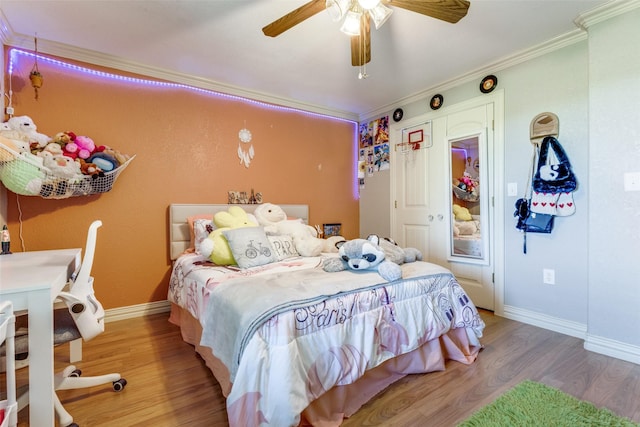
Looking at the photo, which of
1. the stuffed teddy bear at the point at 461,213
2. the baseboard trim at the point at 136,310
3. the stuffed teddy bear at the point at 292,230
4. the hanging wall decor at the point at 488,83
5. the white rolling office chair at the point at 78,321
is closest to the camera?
Result: the white rolling office chair at the point at 78,321

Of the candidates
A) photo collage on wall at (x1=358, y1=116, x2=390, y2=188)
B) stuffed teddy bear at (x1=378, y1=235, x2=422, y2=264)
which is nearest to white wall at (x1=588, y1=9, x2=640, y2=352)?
stuffed teddy bear at (x1=378, y1=235, x2=422, y2=264)

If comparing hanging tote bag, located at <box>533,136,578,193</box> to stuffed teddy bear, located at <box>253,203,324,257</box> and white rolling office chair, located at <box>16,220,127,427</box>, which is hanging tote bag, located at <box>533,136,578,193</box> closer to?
stuffed teddy bear, located at <box>253,203,324,257</box>

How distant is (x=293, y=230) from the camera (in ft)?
8.83

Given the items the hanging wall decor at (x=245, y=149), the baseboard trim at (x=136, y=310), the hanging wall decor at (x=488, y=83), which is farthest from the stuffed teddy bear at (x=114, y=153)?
the hanging wall decor at (x=488, y=83)

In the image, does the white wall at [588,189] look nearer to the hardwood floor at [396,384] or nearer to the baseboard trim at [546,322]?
the baseboard trim at [546,322]

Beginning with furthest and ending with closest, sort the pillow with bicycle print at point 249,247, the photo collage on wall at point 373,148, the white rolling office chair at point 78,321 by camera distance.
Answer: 1. the photo collage on wall at point 373,148
2. the pillow with bicycle print at point 249,247
3. the white rolling office chair at point 78,321

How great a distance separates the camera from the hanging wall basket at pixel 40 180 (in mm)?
1988

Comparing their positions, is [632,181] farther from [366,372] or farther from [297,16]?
[297,16]

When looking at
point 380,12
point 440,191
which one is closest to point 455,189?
point 440,191

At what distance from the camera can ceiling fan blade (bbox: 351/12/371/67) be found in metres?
1.70

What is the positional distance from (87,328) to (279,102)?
2931mm

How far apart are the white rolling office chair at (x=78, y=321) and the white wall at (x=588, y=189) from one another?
3.13m

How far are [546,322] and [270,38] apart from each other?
3293mm

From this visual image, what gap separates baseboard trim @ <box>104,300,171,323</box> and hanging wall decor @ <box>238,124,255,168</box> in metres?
1.68
